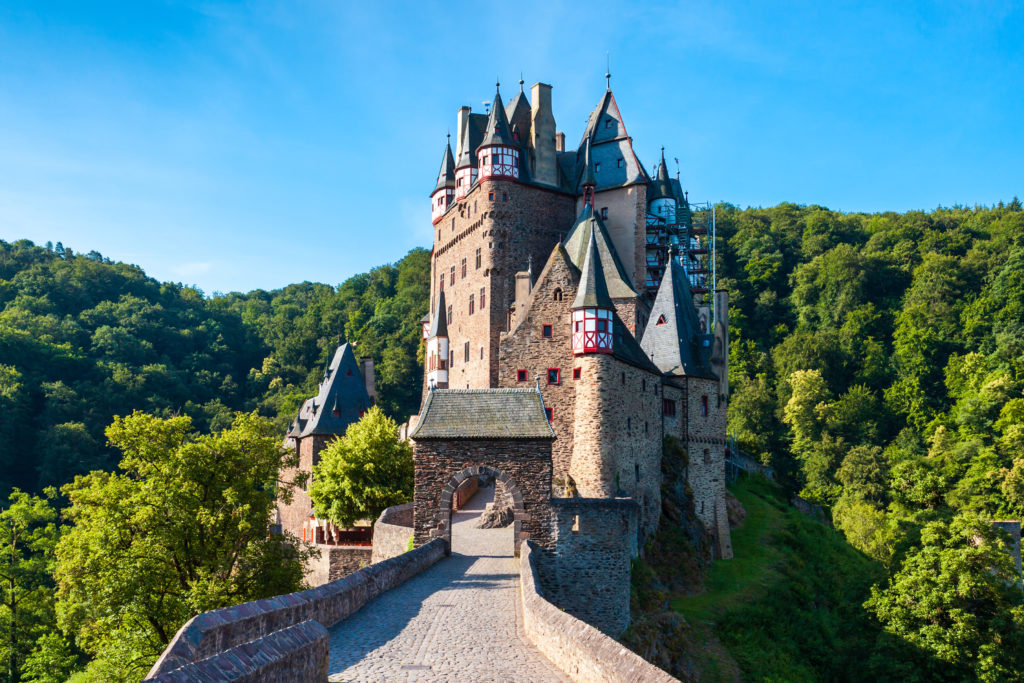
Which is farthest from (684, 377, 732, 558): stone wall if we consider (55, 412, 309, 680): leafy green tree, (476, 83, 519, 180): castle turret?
(55, 412, 309, 680): leafy green tree

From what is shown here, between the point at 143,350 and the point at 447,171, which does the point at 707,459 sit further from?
the point at 143,350

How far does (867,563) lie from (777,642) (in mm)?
14645

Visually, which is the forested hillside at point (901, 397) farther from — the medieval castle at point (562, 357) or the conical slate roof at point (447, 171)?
the conical slate roof at point (447, 171)

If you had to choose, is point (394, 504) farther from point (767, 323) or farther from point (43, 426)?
point (767, 323)

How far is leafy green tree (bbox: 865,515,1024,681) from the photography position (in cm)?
2798

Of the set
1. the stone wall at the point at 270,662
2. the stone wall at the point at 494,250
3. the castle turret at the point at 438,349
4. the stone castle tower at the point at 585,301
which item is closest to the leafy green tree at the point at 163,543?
the stone wall at the point at 270,662

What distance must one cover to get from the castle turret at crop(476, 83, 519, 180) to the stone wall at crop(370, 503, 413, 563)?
2220 cm

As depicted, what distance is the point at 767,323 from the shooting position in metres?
91.1

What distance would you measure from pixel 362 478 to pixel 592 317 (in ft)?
36.4

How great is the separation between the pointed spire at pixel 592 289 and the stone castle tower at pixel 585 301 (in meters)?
0.06

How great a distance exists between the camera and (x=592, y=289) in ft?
118

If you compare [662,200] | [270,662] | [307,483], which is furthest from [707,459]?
[270,662]

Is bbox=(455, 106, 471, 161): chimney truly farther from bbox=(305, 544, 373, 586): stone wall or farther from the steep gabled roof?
bbox=(305, 544, 373, 586): stone wall

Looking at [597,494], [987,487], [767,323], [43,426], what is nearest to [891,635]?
[597,494]
